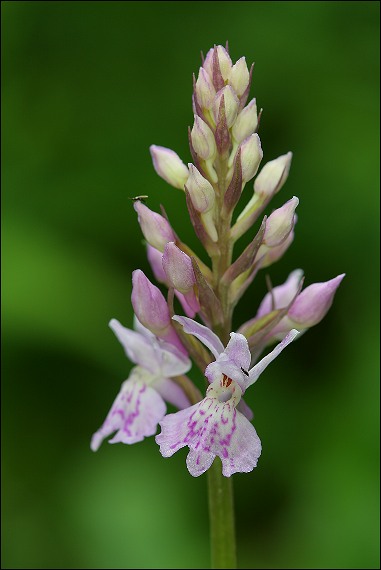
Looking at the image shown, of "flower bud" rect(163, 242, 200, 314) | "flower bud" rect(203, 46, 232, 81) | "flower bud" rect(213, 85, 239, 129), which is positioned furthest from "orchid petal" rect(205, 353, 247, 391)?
"flower bud" rect(203, 46, 232, 81)

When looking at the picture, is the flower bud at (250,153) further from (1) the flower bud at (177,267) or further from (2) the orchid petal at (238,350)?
(2) the orchid petal at (238,350)

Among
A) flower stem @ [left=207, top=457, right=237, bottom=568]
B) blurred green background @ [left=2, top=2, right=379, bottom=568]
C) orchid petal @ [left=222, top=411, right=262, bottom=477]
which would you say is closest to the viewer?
orchid petal @ [left=222, top=411, right=262, bottom=477]

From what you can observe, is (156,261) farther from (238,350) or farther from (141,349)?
(238,350)

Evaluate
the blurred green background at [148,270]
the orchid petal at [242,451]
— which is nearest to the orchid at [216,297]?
the orchid petal at [242,451]

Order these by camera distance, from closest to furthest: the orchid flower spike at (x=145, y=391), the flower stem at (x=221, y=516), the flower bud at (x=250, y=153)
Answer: the flower bud at (x=250, y=153), the flower stem at (x=221, y=516), the orchid flower spike at (x=145, y=391)

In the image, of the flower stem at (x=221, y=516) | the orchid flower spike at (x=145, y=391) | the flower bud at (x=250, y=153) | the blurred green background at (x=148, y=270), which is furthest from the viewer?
the blurred green background at (x=148, y=270)

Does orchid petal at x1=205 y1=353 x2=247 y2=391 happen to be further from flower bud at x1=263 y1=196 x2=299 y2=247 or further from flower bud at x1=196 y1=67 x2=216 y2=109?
flower bud at x1=196 y1=67 x2=216 y2=109
